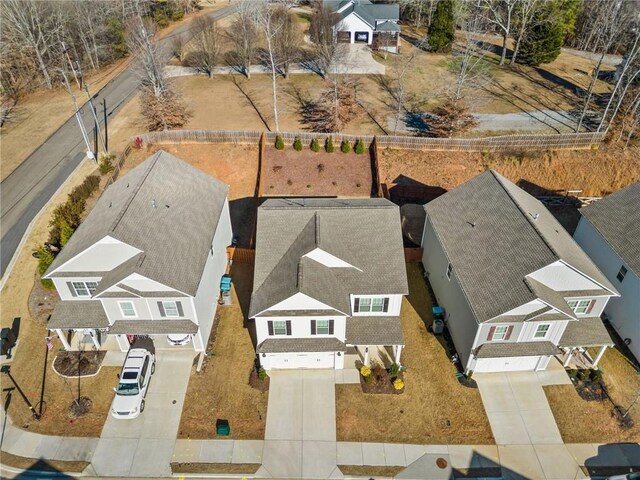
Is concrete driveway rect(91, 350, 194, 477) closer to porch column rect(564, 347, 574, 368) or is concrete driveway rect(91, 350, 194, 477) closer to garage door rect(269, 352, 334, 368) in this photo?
garage door rect(269, 352, 334, 368)

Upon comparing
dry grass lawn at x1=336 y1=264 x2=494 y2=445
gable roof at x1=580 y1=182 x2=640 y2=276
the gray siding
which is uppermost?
gable roof at x1=580 y1=182 x2=640 y2=276

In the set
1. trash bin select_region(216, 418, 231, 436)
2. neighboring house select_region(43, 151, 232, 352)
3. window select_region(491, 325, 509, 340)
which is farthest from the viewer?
neighboring house select_region(43, 151, 232, 352)

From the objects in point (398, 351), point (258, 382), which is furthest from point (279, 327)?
point (398, 351)

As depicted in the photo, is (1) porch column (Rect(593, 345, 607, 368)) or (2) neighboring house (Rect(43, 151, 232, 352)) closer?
(2) neighboring house (Rect(43, 151, 232, 352))

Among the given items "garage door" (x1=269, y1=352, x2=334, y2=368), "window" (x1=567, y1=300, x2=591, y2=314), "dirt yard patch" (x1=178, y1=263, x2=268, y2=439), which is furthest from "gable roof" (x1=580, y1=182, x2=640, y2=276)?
"dirt yard patch" (x1=178, y1=263, x2=268, y2=439)

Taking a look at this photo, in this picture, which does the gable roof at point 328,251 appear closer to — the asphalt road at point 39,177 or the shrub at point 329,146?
the shrub at point 329,146

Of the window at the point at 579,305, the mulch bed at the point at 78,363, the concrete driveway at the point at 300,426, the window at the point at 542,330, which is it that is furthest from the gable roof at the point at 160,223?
the window at the point at 579,305

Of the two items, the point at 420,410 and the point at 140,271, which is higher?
the point at 140,271

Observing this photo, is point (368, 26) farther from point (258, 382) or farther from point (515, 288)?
point (258, 382)
